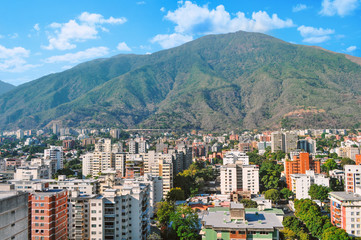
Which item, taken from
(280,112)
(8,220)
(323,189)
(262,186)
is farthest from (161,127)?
(8,220)

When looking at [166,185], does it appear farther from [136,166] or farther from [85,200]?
[85,200]

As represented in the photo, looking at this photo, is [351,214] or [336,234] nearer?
[336,234]

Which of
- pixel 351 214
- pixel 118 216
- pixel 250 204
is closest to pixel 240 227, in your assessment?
pixel 118 216

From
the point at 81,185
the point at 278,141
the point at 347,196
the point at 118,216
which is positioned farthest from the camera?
the point at 278,141

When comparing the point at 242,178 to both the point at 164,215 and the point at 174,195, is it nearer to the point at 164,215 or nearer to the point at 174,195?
the point at 174,195

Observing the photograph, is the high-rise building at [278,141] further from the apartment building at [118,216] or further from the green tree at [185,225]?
the apartment building at [118,216]
